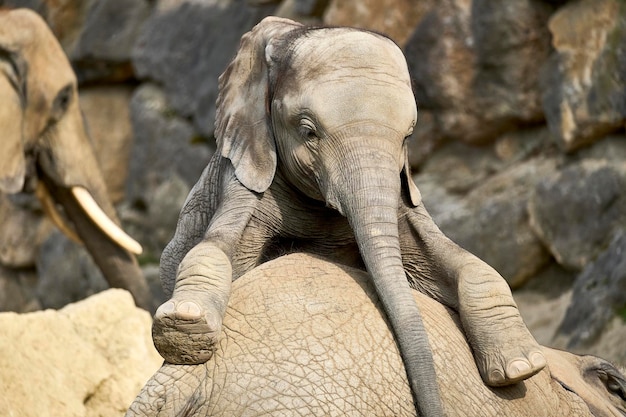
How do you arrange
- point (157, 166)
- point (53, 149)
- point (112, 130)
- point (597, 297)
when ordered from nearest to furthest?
point (597, 297)
point (53, 149)
point (157, 166)
point (112, 130)

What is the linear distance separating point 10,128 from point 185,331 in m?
4.82

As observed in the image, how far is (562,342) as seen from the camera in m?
6.69

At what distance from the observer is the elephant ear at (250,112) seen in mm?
3369

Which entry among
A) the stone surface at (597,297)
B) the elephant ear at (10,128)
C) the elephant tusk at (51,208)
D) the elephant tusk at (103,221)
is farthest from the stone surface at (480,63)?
the elephant ear at (10,128)

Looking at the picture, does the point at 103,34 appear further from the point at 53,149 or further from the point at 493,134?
the point at 493,134

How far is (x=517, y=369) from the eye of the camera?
301 centimetres

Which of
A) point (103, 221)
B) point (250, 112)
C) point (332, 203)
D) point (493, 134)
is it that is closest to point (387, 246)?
point (332, 203)

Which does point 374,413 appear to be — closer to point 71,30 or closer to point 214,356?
point 214,356

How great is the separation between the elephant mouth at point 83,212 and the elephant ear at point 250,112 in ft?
12.0

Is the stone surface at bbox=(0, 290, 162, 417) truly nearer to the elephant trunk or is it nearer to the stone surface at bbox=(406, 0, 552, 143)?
the elephant trunk

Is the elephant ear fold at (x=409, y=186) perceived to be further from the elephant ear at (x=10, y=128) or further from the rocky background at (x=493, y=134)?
the elephant ear at (x=10, y=128)

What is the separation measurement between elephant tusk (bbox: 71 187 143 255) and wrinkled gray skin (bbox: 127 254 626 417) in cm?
422

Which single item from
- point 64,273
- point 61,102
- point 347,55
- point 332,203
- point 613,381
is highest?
point 347,55

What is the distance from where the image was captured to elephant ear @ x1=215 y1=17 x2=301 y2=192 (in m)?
3.37
